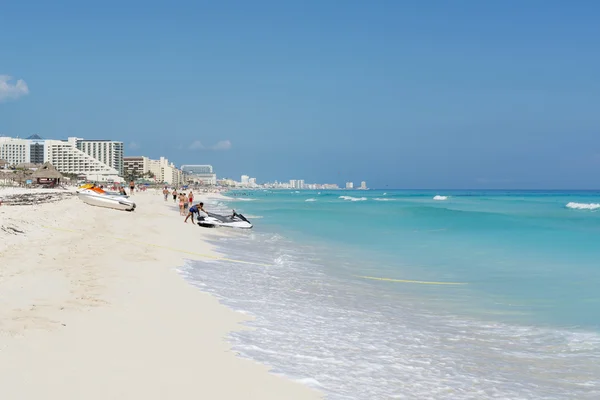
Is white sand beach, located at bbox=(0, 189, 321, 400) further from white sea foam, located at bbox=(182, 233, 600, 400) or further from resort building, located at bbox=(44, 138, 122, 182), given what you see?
resort building, located at bbox=(44, 138, 122, 182)

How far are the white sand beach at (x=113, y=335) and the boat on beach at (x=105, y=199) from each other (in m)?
21.2

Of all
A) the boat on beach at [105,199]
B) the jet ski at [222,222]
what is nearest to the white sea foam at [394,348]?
the jet ski at [222,222]

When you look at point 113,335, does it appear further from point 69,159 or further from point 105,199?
point 69,159

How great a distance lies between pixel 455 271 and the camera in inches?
590

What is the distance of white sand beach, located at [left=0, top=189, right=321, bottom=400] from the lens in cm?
437

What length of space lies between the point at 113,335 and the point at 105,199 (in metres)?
28.8

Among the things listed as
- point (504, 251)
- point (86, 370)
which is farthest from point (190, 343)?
point (504, 251)

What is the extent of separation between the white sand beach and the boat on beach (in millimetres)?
21200

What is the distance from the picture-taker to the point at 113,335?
5789 millimetres

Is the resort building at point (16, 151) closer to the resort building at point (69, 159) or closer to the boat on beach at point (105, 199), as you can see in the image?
the resort building at point (69, 159)

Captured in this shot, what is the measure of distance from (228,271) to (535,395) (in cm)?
829

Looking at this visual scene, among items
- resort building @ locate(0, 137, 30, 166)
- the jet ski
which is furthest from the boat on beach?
resort building @ locate(0, 137, 30, 166)

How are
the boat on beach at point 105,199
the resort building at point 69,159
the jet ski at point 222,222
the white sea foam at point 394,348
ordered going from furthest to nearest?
the resort building at point 69,159 → the boat on beach at point 105,199 → the jet ski at point 222,222 → the white sea foam at point 394,348

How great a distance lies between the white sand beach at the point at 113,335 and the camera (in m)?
4.37
